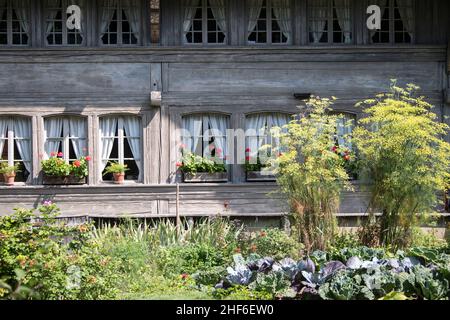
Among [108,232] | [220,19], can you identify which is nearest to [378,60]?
[220,19]

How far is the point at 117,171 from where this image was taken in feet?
56.1

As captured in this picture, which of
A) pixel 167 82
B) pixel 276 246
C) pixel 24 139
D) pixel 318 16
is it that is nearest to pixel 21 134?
pixel 24 139

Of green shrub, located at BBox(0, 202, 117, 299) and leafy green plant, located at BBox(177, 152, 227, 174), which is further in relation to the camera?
leafy green plant, located at BBox(177, 152, 227, 174)

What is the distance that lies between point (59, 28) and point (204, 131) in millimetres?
3849

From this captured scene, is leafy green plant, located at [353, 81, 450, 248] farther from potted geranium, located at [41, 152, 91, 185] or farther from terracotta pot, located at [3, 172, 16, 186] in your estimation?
terracotta pot, located at [3, 172, 16, 186]

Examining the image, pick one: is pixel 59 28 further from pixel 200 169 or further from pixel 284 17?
pixel 284 17

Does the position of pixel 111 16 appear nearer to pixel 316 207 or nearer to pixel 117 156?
pixel 117 156

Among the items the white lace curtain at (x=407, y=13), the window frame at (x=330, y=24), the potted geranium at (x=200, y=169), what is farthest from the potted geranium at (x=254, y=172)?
the white lace curtain at (x=407, y=13)

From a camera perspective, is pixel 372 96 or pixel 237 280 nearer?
pixel 237 280

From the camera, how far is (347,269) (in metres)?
9.49

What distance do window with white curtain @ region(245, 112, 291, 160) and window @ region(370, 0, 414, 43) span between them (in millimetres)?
2757

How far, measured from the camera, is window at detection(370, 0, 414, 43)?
1789cm

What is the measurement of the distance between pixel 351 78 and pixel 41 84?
6679 mm

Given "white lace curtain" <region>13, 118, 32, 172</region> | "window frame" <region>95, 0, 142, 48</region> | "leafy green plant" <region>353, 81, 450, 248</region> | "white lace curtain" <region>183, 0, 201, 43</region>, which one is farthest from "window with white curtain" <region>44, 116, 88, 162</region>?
"leafy green plant" <region>353, 81, 450, 248</region>
